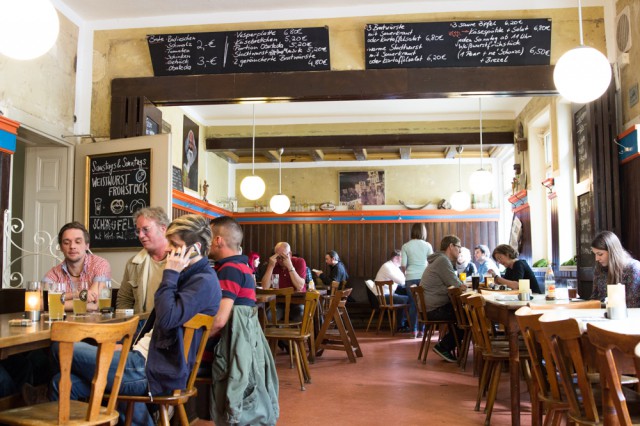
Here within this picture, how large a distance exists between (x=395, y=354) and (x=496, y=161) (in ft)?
23.1

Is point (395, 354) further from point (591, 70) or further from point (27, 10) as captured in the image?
point (27, 10)

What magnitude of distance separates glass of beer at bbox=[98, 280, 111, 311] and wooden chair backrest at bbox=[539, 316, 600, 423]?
2443 millimetres

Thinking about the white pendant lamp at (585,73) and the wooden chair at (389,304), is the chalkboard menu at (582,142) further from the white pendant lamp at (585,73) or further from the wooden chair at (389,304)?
the wooden chair at (389,304)

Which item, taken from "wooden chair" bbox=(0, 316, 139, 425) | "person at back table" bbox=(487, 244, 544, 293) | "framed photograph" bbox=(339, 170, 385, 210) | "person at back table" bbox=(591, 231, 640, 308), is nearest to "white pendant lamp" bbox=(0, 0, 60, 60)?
"wooden chair" bbox=(0, 316, 139, 425)

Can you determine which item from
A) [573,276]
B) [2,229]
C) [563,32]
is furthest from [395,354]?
[2,229]

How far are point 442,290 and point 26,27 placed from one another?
5.27 m

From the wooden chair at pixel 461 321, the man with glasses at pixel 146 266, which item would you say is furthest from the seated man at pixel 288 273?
the man with glasses at pixel 146 266

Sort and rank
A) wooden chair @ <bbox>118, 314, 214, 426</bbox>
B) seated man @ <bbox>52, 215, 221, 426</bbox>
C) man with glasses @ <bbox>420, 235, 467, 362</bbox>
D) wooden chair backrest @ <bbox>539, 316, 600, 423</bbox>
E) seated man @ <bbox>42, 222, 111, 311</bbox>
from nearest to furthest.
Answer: wooden chair backrest @ <bbox>539, 316, 600, 423</bbox> → seated man @ <bbox>52, 215, 221, 426</bbox> → wooden chair @ <bbox>118, 314, 214, 426</bbox> → seated man @ <bbox>42, 222, 111, 311</bbox> → man with glasses @ <bbox>420, 235, 467, 362</bbox>

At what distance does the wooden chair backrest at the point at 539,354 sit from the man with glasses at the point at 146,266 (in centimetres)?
223

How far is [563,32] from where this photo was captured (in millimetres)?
6324

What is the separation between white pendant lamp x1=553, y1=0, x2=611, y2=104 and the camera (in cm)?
462

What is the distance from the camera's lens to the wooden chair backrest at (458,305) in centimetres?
652

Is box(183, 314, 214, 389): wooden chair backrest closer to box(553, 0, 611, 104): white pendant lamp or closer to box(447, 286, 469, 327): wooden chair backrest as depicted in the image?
box(553, 0, 611, 104): white pendant lamp

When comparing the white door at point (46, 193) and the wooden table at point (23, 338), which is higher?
the white door at point (46, 193)
